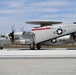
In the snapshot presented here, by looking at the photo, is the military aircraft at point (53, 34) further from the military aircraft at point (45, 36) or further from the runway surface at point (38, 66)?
the runway surface at point (38, 66)

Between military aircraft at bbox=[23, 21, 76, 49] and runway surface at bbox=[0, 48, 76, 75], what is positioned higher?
military aircraft at bbox=[23, 21, 76, 49]

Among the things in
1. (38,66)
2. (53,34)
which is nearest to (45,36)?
(53,34)

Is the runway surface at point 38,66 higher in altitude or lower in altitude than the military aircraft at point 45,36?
lower

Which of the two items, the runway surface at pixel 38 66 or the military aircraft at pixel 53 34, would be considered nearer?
the runway surface at pixel 38 66

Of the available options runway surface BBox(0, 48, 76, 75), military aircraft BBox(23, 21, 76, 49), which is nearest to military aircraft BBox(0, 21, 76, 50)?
military aircraft BBox(23, 21, 76, 49)

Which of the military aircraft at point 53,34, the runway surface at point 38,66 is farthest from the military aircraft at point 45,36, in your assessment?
the runway surface at point 38,66

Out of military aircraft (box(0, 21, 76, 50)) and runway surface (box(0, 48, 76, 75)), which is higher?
military aircraft (box(0, 21, 76, 50))

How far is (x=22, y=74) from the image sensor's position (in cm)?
1038

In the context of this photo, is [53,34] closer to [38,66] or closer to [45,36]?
[45,36]

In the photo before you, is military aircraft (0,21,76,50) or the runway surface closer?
the runway surface

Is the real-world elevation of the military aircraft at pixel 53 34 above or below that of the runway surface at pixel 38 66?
above

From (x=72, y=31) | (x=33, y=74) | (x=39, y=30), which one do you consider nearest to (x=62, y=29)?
(x=72, y=31)

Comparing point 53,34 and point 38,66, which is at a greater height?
point 53,34

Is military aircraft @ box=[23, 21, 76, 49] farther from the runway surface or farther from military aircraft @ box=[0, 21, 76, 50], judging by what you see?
the runway surface
